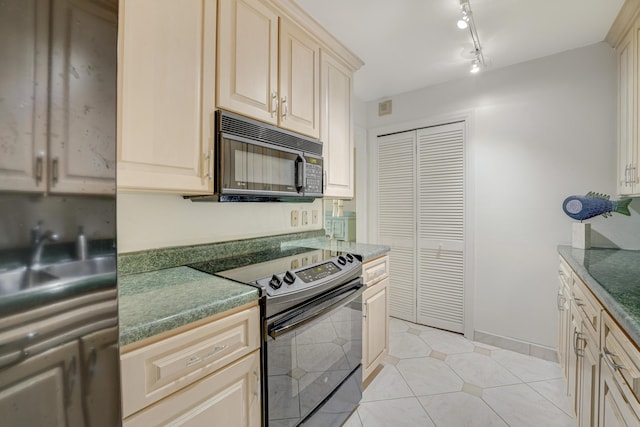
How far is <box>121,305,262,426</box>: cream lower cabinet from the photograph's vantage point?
766 millimetres

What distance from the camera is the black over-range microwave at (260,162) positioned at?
52.0 inches

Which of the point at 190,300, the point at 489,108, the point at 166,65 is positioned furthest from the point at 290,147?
the point at 489,108

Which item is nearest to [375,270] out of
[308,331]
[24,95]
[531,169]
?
[308,331]

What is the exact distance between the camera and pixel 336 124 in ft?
7.01

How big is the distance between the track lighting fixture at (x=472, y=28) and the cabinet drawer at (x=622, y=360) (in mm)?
1707

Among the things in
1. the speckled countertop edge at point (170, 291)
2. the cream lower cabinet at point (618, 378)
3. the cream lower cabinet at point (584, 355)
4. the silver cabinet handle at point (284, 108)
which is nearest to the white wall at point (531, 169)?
the cream lower cabinet at point (584, 355)

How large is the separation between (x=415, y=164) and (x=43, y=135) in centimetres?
287

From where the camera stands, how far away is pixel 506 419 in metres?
1.63

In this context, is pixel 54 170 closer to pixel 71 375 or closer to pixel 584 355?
pixel 71 375

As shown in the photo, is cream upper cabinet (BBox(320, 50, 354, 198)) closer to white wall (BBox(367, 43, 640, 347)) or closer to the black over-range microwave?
the black over-range microwave

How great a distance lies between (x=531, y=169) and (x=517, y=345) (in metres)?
1.49

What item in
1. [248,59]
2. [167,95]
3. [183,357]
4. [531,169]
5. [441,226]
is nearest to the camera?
[183,357]

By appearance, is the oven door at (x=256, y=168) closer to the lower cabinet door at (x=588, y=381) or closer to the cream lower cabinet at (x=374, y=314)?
the cream lower cabinet at (x=374, y=314)

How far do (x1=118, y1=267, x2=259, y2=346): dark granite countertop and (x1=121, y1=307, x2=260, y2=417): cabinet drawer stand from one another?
50 mm
